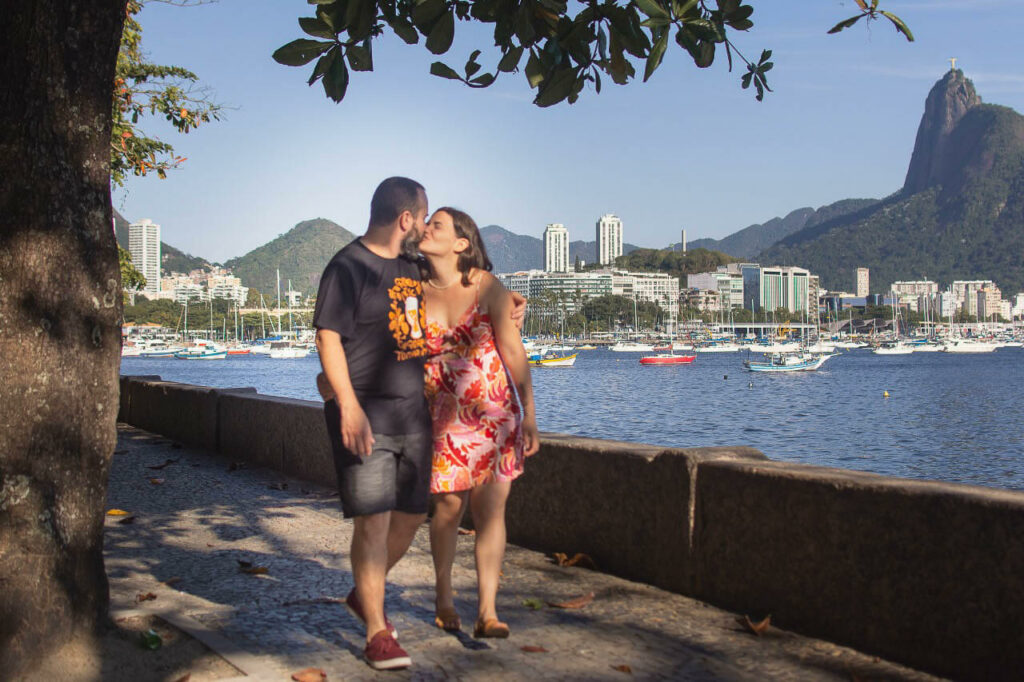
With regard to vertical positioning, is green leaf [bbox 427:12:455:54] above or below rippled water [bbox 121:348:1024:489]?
above

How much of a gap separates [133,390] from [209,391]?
3.36 meters

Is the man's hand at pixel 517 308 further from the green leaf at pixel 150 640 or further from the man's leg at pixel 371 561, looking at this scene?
the green leaf at pixel 150 640

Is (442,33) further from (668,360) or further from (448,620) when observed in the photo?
(668,360)

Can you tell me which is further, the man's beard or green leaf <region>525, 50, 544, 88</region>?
green leaf <region>525, 50, 544, 88</region>

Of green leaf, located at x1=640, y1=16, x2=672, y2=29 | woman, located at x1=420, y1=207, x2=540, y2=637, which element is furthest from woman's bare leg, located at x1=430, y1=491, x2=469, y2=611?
green leaf, located at x1=640, y1=16, x2=672, y2=29

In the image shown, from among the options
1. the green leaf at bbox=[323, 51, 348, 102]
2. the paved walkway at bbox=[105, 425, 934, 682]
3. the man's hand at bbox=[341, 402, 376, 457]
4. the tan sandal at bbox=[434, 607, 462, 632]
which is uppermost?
the green leaf at bbox=[323, 51, 348, 102]

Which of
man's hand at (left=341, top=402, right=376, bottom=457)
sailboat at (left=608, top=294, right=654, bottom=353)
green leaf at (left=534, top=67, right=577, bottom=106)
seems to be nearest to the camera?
man's hand at (left=341, top=402, right=376, bottom=457)

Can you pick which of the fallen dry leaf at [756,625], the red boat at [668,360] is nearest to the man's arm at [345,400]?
the fallen dry leaf at [756,625]

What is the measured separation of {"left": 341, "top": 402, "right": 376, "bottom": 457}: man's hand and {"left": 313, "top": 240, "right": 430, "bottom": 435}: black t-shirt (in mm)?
104

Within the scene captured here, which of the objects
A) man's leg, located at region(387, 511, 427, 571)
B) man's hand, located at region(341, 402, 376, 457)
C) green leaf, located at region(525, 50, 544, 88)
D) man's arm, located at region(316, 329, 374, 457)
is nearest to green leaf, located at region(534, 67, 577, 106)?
green leaf, located at region(525, 50, 544, 88)

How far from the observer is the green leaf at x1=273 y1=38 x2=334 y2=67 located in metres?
3.82

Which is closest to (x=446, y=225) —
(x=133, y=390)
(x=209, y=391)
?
(x=209, y=391)

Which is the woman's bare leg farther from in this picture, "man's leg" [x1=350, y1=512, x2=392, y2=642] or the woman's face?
the woman's face

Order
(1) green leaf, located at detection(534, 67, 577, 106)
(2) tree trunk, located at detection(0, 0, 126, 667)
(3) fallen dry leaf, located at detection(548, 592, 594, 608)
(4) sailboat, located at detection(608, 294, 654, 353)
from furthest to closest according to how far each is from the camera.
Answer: (4) sailboat, located at detection(608, 294, 654, 353), (3) fallen dry leaf, located at detection(548, 592, 594, 608), (1) green leaf, located at detection(534, 67, 577, 106), (2) tree trunk, located at detection(0, 0, 126, 667)
